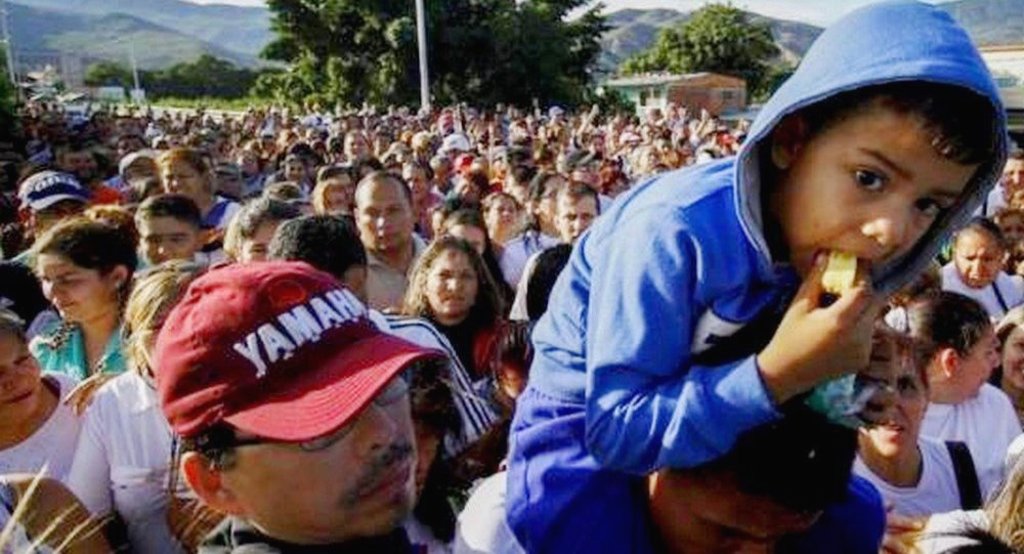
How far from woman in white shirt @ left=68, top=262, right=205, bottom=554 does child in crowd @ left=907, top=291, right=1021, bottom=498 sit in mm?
2421

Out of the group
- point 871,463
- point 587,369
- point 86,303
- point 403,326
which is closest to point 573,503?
point 587,369

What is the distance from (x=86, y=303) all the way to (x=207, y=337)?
2.75 meters

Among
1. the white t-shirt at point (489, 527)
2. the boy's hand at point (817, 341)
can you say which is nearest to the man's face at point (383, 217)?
the white t-shirt at point (489, 527)

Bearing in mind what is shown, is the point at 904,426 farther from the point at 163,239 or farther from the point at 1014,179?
the point at 1014,179

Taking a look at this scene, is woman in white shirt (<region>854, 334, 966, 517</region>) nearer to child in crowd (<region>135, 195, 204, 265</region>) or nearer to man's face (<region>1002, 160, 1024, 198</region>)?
child in crowd (<region>135, 195, 204, 265</region>)

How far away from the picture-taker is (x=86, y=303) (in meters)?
3.81

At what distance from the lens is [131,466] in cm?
265

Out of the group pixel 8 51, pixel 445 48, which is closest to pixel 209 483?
pixel 8 51

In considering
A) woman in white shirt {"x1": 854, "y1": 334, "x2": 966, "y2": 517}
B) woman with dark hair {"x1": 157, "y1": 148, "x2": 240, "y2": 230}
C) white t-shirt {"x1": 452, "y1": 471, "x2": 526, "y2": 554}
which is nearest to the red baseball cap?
white t-shirt {"x1": 452, "y1": 471, "x2": 526, "y2": 554}

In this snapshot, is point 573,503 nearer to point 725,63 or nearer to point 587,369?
point 587,369

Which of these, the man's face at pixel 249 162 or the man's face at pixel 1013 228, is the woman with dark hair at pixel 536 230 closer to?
the man's face at pixel 1013 228

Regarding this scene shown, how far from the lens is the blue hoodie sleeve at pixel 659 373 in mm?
1310

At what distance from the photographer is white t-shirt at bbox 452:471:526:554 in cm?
166

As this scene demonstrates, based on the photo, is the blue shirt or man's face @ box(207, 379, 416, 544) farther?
the blue shirt
